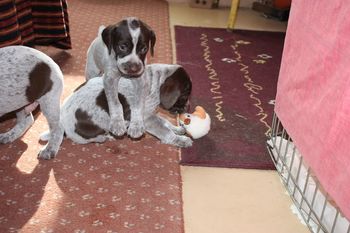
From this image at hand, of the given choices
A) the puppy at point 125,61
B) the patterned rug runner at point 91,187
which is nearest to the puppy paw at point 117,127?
the puppy at point 125,61

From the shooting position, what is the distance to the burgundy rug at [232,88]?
2270 millimetres

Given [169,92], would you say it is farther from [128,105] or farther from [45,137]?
[45,137]

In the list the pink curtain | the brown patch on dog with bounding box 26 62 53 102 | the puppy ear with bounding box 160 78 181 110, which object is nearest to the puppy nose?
the puppy ear with bounding box 160 78 181 110

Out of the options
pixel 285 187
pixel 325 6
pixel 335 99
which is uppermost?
pixel 325 6

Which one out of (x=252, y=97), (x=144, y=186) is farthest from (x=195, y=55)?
(x=144, y=186)

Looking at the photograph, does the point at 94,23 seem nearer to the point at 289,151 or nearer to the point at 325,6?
the point at 289,151

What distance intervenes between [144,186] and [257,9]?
3606mm

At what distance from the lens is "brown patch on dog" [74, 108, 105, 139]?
6.89 ft

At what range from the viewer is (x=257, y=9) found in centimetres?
504

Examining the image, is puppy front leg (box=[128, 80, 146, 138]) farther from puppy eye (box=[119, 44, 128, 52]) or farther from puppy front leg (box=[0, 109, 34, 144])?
puppy front leg (box=[0, 109, 34, 144])

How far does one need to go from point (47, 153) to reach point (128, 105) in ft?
1.51

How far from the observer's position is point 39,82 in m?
1.94

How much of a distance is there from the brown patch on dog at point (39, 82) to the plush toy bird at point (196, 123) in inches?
28.6

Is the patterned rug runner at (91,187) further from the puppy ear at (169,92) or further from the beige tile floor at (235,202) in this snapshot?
the puppy ear at (169,92)
